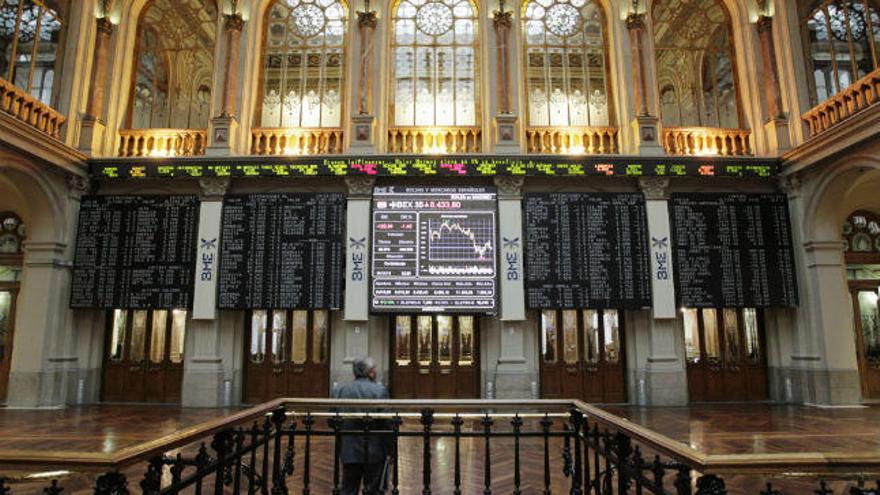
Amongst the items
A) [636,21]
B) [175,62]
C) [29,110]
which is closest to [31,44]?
[29,110]

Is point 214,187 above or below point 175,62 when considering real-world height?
below

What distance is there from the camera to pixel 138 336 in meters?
11.0

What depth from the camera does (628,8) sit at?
11.2m

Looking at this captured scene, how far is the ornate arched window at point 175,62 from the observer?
11.7m

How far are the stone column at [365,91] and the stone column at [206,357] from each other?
287cm

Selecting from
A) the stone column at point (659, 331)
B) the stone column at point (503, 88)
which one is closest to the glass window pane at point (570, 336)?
the stone column at point (659, 331)

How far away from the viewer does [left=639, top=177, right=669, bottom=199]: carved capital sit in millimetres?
10438

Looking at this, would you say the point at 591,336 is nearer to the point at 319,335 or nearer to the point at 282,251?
the point at 319,335

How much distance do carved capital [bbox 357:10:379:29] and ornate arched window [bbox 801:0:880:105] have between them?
9.17 m

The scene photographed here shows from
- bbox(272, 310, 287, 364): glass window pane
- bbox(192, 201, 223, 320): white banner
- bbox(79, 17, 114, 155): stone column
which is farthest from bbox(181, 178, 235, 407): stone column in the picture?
bbox(79, 17, 114, 155): stone column

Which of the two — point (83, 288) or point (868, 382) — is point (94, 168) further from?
point (868, 382)

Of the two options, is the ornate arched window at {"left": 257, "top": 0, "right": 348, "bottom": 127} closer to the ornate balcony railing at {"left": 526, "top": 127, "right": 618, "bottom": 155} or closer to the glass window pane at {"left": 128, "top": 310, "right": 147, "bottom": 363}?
the ornate balcony railing at {"left": 526, "top": 127, "right": 618, "bottom": 155}

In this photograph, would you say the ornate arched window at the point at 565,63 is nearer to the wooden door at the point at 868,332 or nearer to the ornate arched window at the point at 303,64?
the ornate arched window at the point at 303,64

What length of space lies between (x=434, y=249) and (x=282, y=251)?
10.1ft
